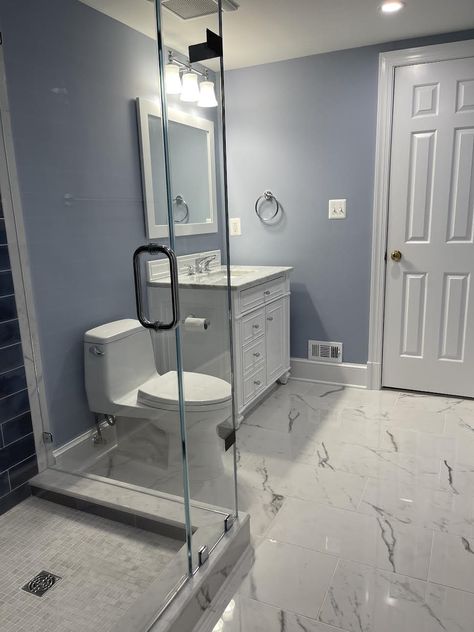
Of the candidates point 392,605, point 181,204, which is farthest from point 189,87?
point 392,605

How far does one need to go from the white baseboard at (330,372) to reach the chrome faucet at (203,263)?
6.67 ft

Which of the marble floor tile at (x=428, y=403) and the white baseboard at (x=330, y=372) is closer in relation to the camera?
the marble floor tile at (x=428, y=403)

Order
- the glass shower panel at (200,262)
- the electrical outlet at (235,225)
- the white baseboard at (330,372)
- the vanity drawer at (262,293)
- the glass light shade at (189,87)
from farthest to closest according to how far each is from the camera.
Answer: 1. the electrical outlet at (235,225)
2. the white baseboard at (330,372)
3. the vanity drawer at (262,293)
4. the glass light shade at (189,87)
5. the glass shower panel at (200,262)

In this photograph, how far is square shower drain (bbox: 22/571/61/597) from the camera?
65.6 inches

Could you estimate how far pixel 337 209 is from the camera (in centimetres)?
321

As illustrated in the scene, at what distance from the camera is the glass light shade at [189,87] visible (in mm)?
1524

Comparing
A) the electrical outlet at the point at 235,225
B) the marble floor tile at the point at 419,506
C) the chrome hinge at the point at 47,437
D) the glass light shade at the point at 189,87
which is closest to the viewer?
the glass light shade at the point at 189,87

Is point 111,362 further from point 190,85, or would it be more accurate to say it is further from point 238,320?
point 190,85

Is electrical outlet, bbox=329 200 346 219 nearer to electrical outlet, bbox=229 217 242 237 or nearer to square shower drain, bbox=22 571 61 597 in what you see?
electrical outlet, bbox=229 217 242 237

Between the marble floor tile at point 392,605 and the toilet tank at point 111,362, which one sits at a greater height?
the toilet tank at point 111,362

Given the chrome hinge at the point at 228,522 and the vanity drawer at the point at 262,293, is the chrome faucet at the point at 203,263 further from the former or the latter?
the vanity drawer at the point at 262,293

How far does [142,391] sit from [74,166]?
1.06 meters

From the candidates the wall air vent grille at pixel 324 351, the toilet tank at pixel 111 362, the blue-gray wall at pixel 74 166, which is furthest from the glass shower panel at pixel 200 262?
the wall air vent grille at pixel 324 351

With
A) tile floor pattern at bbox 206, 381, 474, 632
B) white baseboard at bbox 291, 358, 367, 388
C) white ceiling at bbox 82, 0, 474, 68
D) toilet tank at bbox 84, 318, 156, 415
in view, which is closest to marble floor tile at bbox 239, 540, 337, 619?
tile floor pattern at bbox 206, 381, 474, 632
